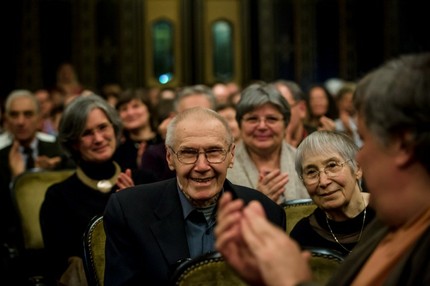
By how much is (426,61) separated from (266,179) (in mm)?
2161

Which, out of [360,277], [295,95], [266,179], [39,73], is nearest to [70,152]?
[266,179]

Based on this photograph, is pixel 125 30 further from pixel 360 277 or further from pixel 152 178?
pixel 360 277

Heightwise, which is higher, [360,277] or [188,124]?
[188,124]

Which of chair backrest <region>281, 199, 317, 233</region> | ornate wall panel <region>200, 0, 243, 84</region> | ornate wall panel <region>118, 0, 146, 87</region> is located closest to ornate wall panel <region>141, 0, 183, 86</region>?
ornate wall panel <region>118, 0, 146, 87</region>

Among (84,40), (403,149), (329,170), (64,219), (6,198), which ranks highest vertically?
(403,149)

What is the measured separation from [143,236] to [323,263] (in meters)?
0.75

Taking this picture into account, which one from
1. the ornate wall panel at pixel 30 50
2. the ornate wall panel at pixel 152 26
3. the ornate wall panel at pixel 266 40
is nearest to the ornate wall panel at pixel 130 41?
the ornate wall panel at pixel 152 26

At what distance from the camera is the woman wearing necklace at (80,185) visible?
3.76m

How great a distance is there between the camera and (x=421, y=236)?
1.67m

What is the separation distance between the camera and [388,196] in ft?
5.54

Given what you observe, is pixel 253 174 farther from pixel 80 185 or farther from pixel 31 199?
pixel 31 199

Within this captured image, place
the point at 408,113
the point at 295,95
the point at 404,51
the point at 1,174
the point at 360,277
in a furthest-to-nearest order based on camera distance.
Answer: the point at 404,51 < the point at 295,95 < the point at 1,174 < the point at 360,277 < the point at 408,113

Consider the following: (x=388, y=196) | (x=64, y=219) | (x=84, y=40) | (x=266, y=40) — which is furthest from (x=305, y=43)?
(x=388, y=196)

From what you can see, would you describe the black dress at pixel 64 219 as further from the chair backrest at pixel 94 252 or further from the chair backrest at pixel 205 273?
the chair backrest at pixel 205 273
